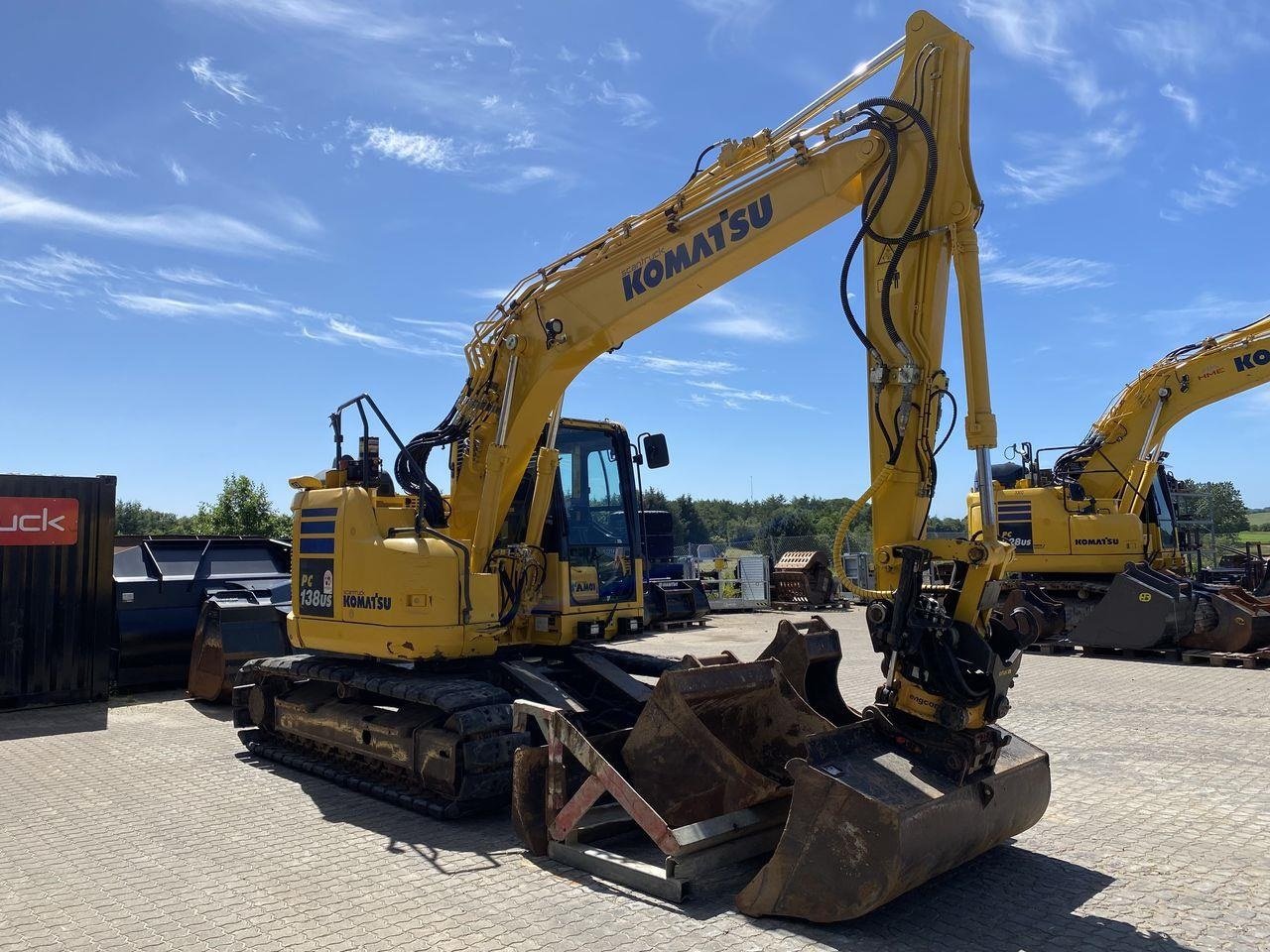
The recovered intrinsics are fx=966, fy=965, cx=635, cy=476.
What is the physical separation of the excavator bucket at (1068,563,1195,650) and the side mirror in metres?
9.17

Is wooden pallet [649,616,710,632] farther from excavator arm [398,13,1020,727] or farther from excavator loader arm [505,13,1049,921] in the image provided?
excavator loader arm [505,13,1049,921]

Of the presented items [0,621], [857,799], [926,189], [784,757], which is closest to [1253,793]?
[784,757]

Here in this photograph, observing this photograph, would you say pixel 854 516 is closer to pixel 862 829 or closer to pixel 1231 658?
pixel 862 829

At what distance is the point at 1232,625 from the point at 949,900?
11078 millimetres

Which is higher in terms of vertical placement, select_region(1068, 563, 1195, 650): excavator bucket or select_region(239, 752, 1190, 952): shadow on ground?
select_region(1068, 563, 1195, 650): excavator bucket

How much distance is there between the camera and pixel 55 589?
11305mm

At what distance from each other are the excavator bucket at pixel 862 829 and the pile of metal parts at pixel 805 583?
19456mm

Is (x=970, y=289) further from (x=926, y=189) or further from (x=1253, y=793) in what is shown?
(x=1253, y=793)

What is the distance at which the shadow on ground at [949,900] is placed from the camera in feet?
14.1

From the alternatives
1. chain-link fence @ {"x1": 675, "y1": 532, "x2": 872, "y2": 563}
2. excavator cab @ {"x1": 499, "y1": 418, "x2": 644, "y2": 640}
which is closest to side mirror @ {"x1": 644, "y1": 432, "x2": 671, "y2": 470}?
excavator cab @ {"x1": 499, "y1": 418, "x2": 644, "y2": 640}

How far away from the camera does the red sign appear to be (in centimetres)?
1107

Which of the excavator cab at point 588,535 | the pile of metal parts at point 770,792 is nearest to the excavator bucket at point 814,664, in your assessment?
A: the pile of metal parts at point 770,792

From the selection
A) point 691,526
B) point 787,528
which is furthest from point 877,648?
point 691,526

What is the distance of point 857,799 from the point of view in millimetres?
4355
